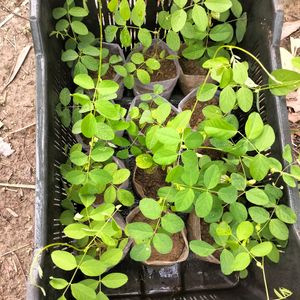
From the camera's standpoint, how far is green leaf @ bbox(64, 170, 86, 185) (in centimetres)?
124

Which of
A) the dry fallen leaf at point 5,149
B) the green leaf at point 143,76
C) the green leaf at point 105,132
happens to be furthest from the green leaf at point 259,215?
the dry fallen leaf at point 5,149

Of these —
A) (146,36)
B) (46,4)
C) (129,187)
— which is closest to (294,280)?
(129,187)

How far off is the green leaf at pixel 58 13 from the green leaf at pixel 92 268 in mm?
799

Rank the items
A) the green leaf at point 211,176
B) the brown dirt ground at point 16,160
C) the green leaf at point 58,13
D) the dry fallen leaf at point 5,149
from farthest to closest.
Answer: the dry fallen leaf at point 5,149 < the brown dirt ground at point 16,160 < the green leaf at point 58,13 < the green leaf at point 211,176

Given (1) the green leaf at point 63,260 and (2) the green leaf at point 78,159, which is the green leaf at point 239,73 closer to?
(2) the green leaf at point 78,159

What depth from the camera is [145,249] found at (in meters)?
1.21

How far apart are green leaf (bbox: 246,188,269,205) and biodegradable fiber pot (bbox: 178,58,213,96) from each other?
573mm

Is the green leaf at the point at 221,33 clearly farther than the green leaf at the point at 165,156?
Yes

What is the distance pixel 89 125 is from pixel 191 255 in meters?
0.76

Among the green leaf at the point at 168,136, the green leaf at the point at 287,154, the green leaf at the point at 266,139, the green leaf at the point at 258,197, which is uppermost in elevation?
the green leaf at the point at 168,136

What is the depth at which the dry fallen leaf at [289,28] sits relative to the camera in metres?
2.15

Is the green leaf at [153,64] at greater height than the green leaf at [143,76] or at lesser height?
greater

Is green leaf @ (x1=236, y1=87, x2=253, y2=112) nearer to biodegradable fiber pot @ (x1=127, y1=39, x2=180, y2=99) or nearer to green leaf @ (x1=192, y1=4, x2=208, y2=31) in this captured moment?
green leaf @ (x1=192, y1=4, x2=208, y2=31)

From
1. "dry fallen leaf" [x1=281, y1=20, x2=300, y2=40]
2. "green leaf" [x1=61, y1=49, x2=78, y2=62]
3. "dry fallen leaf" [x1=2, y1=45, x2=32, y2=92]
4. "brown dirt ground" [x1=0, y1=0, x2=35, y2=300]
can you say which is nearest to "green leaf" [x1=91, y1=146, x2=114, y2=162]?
"green leaf" [x1=61, y1=49, x2=78, y2=62]
